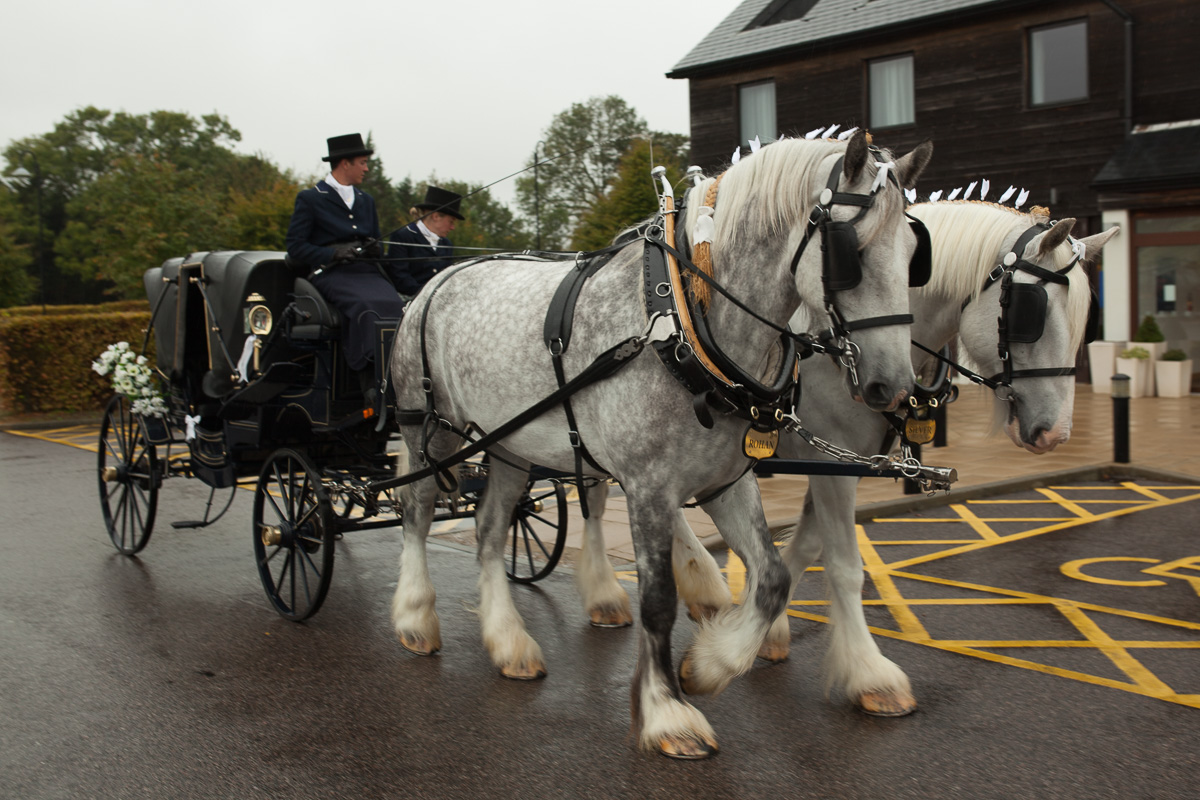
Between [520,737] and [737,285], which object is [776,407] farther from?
[520,737]

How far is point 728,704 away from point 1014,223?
228cm

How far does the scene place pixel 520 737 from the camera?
12.1ft

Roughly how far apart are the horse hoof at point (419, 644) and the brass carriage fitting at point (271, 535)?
1026 millimetres

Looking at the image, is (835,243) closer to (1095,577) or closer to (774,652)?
(774,652)

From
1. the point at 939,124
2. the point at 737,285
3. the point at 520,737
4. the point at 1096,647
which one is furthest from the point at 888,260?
the point at 939,124

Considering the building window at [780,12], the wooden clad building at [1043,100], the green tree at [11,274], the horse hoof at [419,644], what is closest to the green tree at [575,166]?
the green tree at [11,274]

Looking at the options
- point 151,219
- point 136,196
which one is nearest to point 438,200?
→ point 151,219

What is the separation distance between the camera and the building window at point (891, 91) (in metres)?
18.9

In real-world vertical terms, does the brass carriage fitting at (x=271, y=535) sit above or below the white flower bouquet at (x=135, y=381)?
below

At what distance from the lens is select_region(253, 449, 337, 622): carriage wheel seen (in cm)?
498

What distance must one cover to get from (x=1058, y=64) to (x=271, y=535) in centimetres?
1667

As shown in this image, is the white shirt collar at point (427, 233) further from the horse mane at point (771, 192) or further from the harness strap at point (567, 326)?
the horse mane at point (771, 192)

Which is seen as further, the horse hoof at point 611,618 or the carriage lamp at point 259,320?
the carriage lamp at point 259,320

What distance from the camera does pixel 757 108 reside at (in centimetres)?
2102
